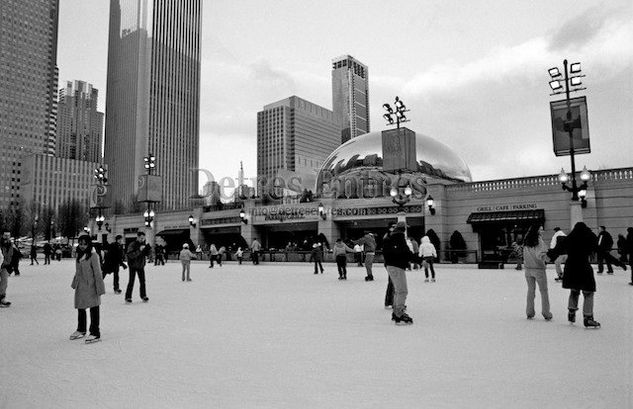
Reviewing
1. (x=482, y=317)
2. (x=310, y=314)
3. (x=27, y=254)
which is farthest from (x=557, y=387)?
(x=27, y=254)

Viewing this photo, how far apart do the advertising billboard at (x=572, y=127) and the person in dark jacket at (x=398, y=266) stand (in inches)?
598

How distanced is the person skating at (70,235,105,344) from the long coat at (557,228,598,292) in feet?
22.9

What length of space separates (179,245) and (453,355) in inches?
1769

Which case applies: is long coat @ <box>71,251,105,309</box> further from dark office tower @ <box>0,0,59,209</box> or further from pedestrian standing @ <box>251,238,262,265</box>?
dark office tower @ <box>0,0,59,209</box>

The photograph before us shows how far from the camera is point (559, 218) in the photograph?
27094 mm

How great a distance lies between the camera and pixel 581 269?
6938mm

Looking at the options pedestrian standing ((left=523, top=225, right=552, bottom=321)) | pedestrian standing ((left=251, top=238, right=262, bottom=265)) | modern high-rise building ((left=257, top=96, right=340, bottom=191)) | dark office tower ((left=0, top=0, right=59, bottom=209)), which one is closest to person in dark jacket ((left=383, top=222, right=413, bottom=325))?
pedestrian standing ((left=523, top=225, right=552, bottom=321))

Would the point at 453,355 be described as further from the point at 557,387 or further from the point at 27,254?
the point at 27,254

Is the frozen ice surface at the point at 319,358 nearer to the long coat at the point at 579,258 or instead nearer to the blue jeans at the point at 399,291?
the blue jeans at the point at 399,291

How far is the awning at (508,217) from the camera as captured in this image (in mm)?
27391

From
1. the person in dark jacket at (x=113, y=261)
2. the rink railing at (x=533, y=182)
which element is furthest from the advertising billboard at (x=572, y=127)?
the person in dark jacket at (x=113, y=261)

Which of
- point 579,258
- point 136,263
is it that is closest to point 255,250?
point 136,263

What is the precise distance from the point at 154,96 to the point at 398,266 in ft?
522

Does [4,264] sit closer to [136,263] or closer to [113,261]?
[136,263]
